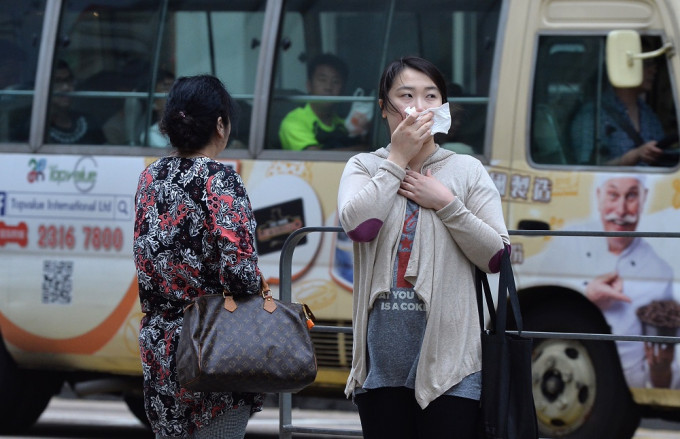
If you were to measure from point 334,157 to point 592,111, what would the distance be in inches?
59.5

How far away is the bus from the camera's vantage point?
7039 mm

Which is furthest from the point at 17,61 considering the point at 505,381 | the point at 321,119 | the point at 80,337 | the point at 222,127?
the point at 505,381

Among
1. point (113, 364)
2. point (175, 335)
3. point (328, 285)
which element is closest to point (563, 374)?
point (328, 285)

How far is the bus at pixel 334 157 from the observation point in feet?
23.1

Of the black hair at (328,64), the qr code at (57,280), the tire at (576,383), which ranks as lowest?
the tire at (576,383)

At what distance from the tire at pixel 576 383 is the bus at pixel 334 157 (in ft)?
0.04

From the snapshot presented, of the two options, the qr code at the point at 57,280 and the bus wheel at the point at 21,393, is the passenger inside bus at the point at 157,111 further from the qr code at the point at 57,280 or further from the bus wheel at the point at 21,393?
the bus wheel at the point at 21,393

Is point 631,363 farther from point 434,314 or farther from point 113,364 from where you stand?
point 434,314

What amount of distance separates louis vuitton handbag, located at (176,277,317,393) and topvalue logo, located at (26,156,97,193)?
15.6 ft

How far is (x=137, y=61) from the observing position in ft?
26.3

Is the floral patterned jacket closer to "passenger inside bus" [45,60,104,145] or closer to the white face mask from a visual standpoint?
the white face mask

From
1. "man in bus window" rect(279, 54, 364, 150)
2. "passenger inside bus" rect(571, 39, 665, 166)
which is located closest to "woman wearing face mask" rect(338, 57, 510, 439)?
"passenger inside bus" rect(571, 39, 665, 166)

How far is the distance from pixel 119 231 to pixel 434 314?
5.04m

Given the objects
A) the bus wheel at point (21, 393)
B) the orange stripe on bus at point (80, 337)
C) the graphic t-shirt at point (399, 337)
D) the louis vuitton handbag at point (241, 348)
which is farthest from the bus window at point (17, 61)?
the graphic t-shirt at point (399, 337)
